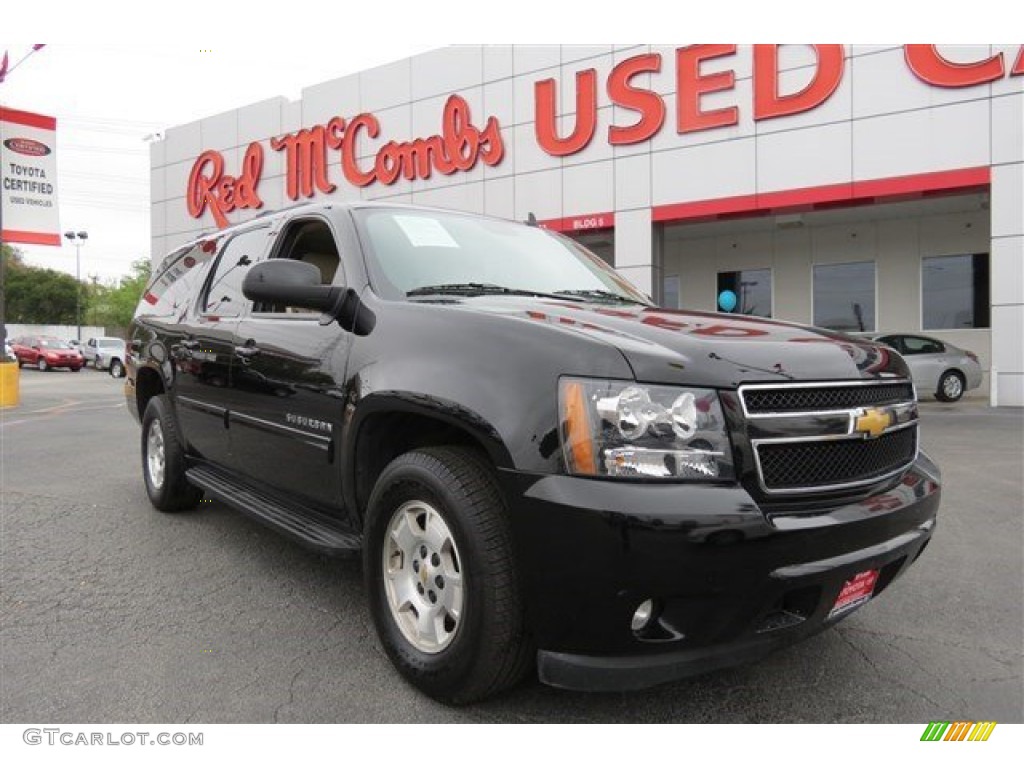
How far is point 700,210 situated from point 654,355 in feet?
44.0

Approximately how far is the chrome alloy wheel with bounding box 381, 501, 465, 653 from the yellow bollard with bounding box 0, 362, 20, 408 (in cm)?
1481

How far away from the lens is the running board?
2.89m

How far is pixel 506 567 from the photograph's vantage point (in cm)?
215

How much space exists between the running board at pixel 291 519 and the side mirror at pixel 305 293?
0.84 meters

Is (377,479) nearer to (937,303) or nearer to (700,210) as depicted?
(700,210)

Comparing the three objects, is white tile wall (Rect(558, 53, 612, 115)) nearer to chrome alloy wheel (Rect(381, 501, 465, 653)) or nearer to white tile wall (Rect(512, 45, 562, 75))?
white tile wall (Rect(512, 45, 562, 75))

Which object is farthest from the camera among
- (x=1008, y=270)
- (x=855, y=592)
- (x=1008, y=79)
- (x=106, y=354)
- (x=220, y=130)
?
(x=106, y=354)

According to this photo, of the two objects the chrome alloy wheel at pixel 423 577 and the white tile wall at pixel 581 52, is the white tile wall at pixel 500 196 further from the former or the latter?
the chrome alloy wheel at pixel 423 577

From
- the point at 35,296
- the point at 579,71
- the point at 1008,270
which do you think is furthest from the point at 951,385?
the point at 35,296

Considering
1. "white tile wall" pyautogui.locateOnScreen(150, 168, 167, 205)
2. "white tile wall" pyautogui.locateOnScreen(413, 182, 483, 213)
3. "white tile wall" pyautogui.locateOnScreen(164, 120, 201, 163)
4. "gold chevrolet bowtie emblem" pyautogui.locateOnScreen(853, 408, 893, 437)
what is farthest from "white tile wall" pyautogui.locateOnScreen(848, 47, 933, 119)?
"white tile wall" pyautogui.locateOnScreen(150, 168, 167, 205)

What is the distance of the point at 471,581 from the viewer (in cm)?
218

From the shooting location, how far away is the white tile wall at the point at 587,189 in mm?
15570

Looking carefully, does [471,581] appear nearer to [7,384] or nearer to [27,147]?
[7,384]

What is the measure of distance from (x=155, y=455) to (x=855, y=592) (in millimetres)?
4627
